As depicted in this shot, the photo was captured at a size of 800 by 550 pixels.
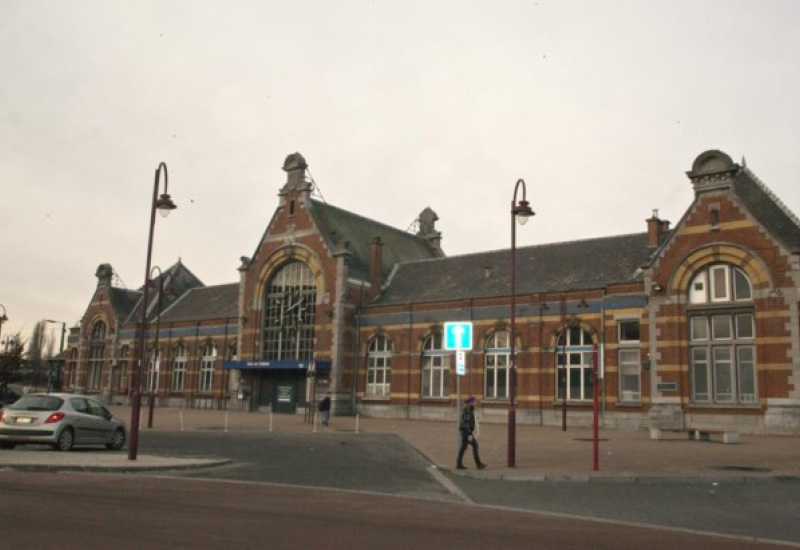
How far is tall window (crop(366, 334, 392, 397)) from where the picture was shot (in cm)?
4378

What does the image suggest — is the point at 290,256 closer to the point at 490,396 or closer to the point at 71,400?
the point at 490,396

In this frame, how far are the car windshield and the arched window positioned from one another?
37.3 metres

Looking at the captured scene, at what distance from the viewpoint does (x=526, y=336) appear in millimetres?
38156

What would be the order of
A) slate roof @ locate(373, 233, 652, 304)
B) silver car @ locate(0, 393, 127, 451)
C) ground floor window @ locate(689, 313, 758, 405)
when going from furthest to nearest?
slate roof @ locate(373, 233, 652, 304), ground floor window @ locate(689, 313, 758, 405), silver car @ locate(0, 393, 127, 451)

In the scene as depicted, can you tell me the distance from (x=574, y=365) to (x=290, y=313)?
759 inches

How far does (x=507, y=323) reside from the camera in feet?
128

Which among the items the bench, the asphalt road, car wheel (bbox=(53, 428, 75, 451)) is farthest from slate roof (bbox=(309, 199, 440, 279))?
the asphalt road

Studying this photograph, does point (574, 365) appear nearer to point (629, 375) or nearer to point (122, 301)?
point (629, 375)

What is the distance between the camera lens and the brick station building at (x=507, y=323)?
1222 inches

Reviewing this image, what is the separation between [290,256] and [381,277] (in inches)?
241

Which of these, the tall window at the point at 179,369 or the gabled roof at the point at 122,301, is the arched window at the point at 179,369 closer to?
the tall window at the point at 179,369

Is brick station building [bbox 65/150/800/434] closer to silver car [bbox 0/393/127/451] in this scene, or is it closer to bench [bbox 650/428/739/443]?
bench [bbox 650/428/739/443]

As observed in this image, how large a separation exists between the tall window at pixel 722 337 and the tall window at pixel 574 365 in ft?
17.5

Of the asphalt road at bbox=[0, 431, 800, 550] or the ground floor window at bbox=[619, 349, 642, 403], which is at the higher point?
the ground floor window at bbox=[619, 349, 642, 403]
